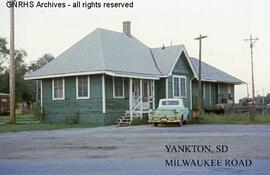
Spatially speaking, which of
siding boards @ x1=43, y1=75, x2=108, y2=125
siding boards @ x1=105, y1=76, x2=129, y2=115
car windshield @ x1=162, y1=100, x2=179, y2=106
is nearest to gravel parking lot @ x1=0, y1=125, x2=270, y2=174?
car windshield @ x1=162, y1=100, x2=179, y2=106

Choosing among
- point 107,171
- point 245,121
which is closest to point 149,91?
point 245,121

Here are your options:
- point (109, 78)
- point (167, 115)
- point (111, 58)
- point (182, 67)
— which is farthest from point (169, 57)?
point (167, 115)

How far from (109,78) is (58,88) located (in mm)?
4439

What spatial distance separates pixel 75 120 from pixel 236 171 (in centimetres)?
2290

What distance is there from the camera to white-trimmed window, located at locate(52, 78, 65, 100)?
111 feet

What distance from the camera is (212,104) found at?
49.0 meters

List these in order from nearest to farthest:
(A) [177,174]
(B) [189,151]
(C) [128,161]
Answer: (A) [177,174], (C) [128,161], (B) [189,151]

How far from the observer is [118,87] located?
32.8 meters

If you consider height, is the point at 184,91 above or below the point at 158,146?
above

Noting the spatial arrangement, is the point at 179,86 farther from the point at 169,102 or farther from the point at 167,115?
the point at 167,115

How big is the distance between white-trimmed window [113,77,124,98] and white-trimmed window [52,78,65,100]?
3811 millimetres

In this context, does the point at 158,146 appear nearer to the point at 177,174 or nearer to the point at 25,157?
the point at 25,157

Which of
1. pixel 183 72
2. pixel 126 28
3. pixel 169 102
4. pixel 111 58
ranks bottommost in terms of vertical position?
pixel 169 102

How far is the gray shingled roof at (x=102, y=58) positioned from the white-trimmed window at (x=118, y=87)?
0.87m
